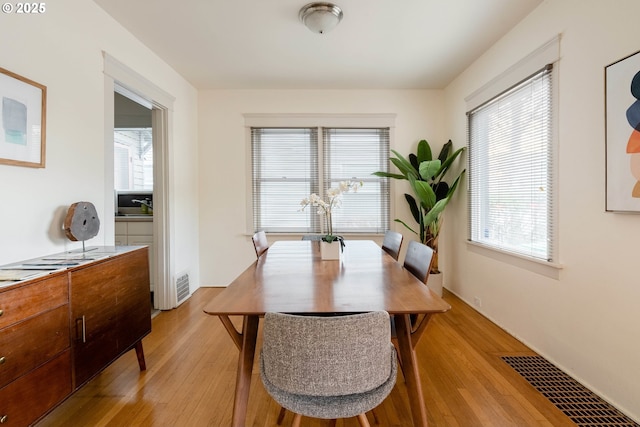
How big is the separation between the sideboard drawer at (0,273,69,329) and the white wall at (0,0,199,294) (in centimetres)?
49

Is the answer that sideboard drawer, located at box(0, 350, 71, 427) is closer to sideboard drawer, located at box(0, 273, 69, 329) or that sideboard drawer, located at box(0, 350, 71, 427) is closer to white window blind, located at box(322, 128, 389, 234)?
sideboard drawer, located at box(0, 273, 69, 329)

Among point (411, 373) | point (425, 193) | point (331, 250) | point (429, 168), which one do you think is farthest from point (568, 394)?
point (429, 168)

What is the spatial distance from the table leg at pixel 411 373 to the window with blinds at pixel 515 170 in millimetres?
1482

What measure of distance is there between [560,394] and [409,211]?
8.20ft

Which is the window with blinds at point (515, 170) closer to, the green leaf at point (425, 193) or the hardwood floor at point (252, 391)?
the green leaf at point (425, 193)

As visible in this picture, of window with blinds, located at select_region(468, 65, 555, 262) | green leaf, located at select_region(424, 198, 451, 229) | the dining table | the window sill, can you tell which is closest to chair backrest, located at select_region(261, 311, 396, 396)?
the dining table

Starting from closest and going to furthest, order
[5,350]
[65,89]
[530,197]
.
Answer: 1. [5,350]
2. [65,89]
3. [530,197]

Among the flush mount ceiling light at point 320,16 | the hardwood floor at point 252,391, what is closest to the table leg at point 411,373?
the hardwood floor at point 252,391

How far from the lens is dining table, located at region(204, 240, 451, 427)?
116 cm

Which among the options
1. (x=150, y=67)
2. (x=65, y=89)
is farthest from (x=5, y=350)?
(x=150, y=67)

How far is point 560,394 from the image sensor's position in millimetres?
1808

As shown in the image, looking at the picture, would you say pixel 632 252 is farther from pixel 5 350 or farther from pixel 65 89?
pixel 65 89

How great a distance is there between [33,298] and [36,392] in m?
0.40

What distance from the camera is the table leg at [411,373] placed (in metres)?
1.35
